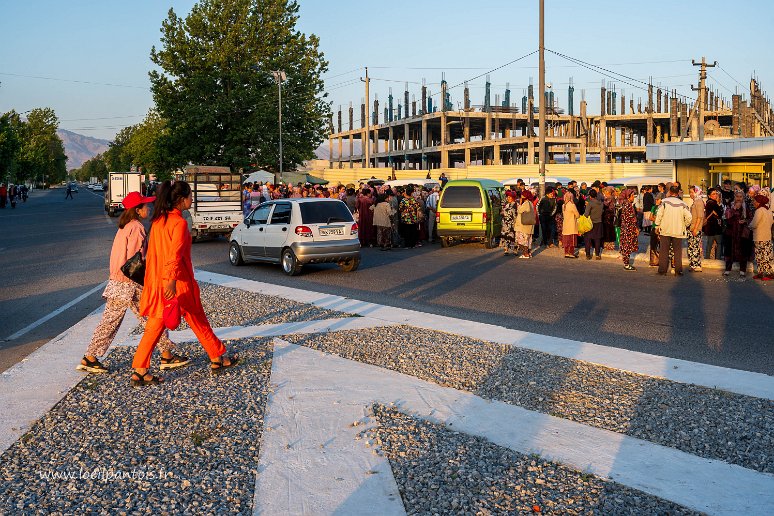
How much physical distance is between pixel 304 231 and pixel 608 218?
8555 millimetres

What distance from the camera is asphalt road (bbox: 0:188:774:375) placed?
911cm

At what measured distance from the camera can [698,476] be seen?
4656 millimetres

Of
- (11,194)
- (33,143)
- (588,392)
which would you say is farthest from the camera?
(33,143)

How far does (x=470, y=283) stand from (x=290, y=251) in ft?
13.2

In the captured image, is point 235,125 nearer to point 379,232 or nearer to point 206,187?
point 206,187

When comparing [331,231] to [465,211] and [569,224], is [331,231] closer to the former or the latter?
[569,224]

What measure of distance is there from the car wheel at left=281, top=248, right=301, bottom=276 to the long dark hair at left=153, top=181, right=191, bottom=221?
29.6 feet

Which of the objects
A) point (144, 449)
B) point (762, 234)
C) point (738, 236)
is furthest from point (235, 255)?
point (144, 449)

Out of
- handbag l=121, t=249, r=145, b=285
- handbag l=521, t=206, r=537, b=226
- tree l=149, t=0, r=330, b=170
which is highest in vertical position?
tree l=149, t=0, r=330, b=170

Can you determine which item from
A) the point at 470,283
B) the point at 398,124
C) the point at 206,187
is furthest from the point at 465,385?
the point at 398,124

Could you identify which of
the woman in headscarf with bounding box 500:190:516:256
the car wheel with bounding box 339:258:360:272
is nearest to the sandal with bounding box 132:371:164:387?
the car wheel with bounding box 339:258:360:272

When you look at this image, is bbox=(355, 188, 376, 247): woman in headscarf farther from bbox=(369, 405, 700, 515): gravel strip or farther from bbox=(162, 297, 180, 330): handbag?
bbox=(369, 405, 700, 515): gravel strip

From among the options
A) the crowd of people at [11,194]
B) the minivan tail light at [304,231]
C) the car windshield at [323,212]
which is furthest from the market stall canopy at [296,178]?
the minivan tail light at [304,231]

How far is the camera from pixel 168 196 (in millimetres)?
6582
